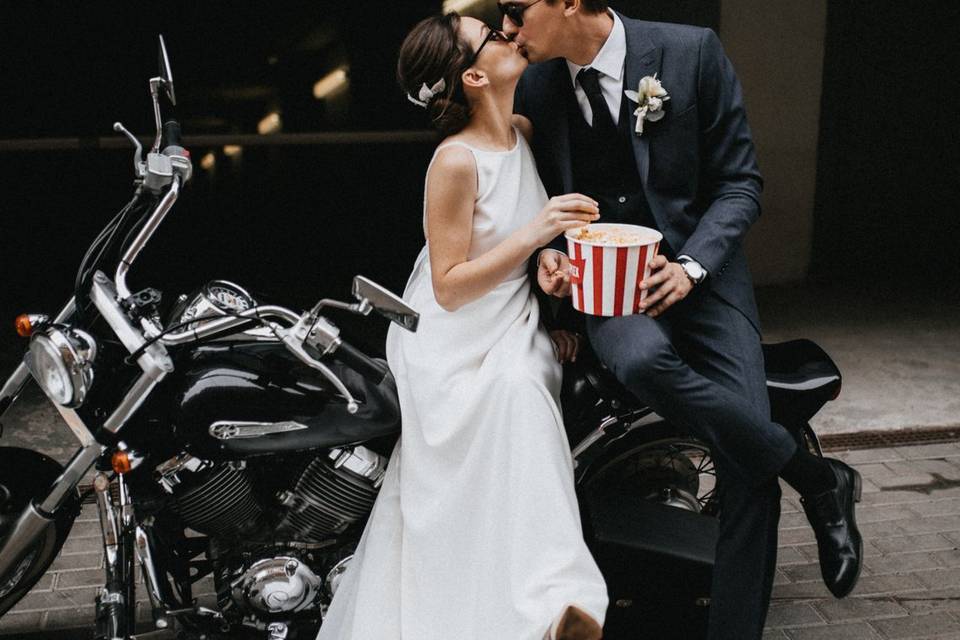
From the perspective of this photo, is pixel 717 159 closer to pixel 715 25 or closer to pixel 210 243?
pixel 715 25

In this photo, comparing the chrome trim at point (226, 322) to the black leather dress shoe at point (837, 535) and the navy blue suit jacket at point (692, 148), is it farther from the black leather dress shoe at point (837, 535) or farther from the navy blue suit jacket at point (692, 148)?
the black leather dress shoe at point (837, 535)

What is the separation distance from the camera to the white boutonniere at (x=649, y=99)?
2906 millimetres

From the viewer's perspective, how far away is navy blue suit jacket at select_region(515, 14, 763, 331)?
9.72 ft

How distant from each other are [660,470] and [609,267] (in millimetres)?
1071

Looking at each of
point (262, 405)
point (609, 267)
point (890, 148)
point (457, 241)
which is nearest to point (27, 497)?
point (262, 405)

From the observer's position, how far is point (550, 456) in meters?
2.62

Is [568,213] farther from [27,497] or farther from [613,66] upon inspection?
[27,497]

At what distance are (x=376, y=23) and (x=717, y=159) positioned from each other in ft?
18.1

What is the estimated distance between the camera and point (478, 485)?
2.71m

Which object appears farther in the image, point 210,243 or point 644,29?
point 210,243

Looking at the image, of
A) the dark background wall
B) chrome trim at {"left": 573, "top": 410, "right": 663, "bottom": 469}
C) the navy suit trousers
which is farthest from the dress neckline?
the dark background wall

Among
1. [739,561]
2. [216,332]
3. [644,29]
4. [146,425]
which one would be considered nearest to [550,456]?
[739,561]

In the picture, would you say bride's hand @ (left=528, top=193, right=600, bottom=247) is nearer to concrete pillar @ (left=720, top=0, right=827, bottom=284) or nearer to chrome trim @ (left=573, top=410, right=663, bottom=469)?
chrome trim @ (left=573, top=410, right=663, bottom=469)

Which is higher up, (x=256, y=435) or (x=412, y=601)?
(x=256, y=435)
